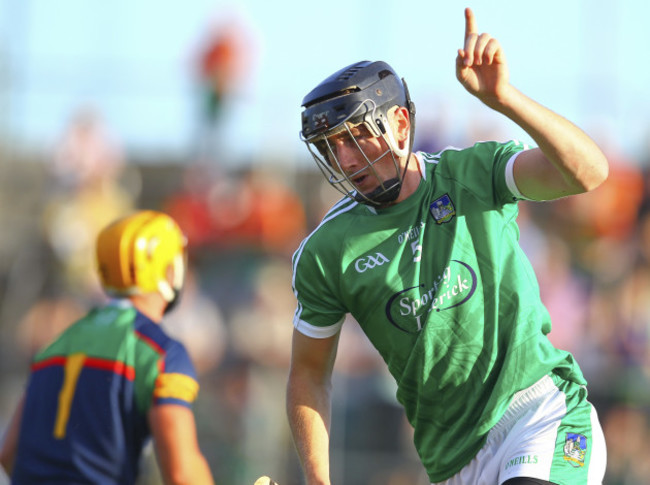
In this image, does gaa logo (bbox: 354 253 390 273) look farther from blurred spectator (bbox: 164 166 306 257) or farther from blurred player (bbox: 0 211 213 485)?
blurred spectator (bbox: 164 166 306 257)

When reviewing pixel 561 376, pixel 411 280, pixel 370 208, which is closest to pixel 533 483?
pixel 561 376

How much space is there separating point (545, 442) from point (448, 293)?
0.66m

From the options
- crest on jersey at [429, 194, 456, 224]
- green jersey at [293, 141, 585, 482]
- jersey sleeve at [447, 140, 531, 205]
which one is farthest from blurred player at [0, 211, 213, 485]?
jersey sleeve at [447, 140, 531, 205]

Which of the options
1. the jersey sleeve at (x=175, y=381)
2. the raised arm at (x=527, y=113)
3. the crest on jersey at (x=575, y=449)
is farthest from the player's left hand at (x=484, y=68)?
the jersey sleeve at (x=175, y=381)

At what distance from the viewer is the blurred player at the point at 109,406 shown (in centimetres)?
466

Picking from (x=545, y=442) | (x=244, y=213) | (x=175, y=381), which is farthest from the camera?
(x=244, y=213)

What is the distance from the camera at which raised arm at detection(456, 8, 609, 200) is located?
3.56m

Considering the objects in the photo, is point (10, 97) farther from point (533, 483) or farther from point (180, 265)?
point (533, 483)

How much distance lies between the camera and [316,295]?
418 cm

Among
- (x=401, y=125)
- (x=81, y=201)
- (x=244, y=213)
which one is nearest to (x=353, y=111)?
(x=401, y=125)

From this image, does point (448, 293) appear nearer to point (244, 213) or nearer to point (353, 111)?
point (353, 111)

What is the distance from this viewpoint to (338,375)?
923 centimetres

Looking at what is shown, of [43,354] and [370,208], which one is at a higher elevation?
[370,208]

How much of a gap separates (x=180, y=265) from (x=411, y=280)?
5.43ft
